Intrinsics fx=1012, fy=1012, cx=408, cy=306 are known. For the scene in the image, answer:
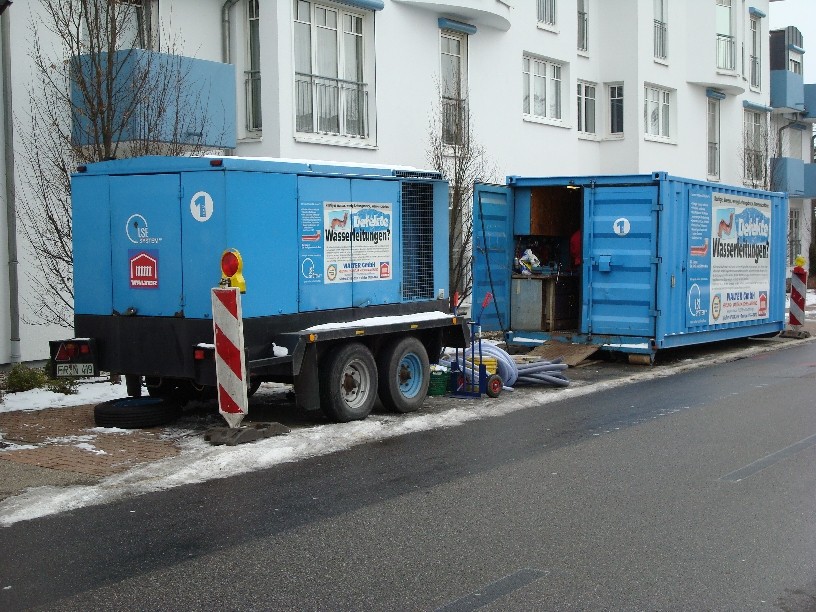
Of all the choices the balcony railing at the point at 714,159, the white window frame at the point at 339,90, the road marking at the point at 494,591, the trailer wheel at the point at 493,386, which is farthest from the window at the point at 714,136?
the road marking at the point at 494,591

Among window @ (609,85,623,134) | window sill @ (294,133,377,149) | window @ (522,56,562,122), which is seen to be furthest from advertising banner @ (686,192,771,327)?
window @ (609,85,623,134)

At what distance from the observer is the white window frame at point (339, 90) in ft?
59.2

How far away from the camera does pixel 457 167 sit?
20.1m

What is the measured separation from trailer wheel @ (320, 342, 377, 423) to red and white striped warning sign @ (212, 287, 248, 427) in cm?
121

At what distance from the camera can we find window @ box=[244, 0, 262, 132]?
17672 millimetres

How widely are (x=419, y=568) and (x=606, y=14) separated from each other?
25589mm

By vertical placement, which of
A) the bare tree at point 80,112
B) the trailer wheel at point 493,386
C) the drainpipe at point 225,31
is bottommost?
the trailer wheel at point 493,386

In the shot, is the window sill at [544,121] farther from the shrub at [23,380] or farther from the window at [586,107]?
the shrub at [23,380]

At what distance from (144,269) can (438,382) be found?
13.9ft

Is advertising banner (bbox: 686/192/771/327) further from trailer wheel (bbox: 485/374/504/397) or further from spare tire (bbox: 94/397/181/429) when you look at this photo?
spare tire (bbox: 94/397/181/429)

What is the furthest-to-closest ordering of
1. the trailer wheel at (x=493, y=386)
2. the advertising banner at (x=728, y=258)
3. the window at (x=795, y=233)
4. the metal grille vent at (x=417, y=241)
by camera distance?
1. the window at (x=795, y=233)
2. the advertising banner at (x=728, y=258)
3. the trailer wheel at (x=493, y=386)
4. the metal grille vent at (x=417, y=241)

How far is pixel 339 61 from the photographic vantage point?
61.4 ft

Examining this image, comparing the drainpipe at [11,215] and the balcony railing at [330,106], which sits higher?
the balcony railing at [330,106]

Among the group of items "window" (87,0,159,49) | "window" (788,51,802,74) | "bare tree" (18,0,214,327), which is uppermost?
"window" (788,51,802,74)
